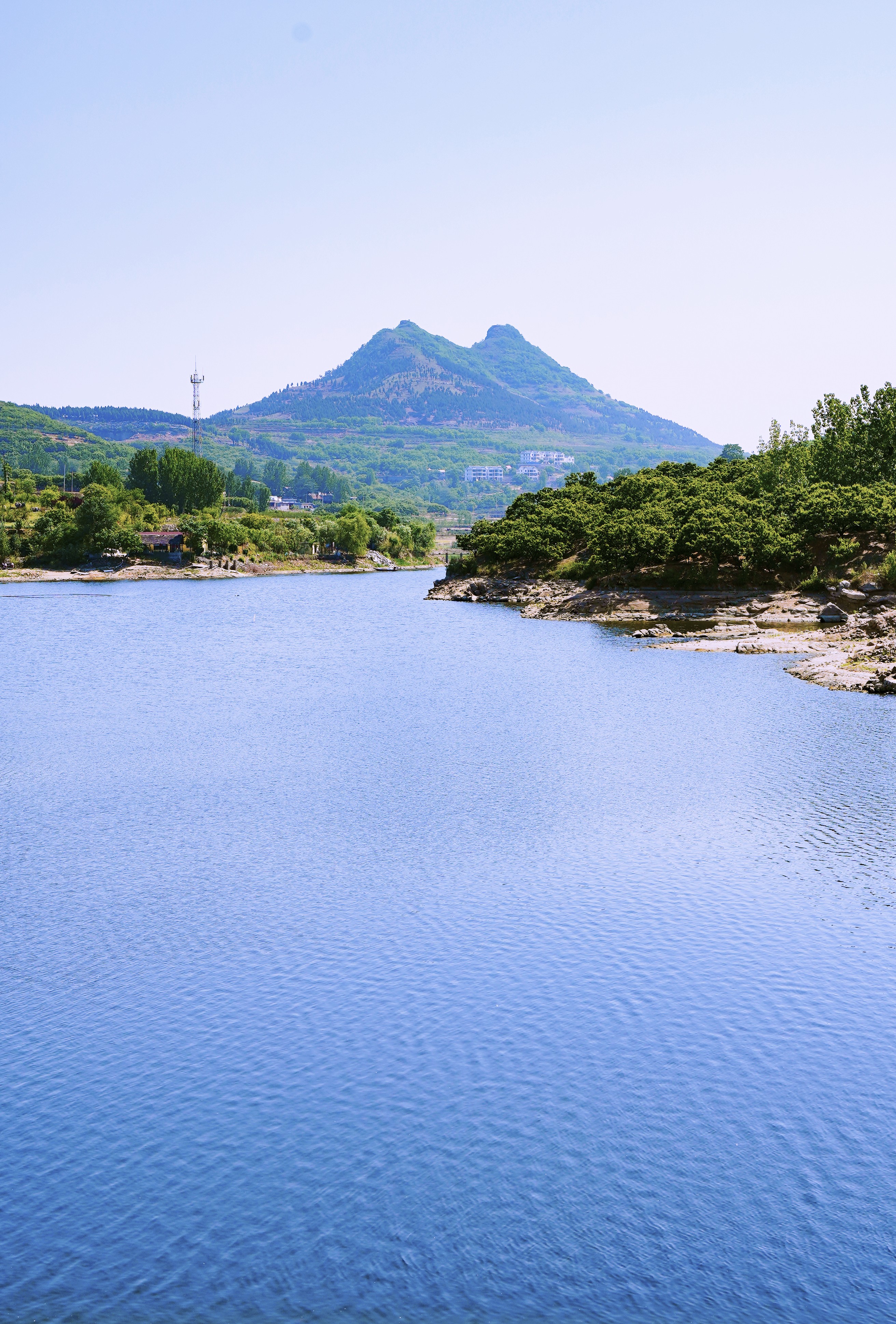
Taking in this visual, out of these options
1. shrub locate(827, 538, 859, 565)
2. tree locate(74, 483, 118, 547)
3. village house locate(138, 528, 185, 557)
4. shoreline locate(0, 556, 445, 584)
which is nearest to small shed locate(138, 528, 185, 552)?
village house locate(138, 528, 185, 557)

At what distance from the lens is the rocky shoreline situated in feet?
216

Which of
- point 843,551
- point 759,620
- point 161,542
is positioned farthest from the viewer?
point 161,542

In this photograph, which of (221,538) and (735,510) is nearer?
(735,510)

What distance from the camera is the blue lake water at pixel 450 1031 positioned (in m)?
15.0

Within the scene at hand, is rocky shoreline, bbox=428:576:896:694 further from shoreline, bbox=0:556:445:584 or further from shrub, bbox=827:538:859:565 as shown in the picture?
shoreline, bbox=0:556:445:584

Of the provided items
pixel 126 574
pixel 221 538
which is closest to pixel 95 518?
pixel 126 574

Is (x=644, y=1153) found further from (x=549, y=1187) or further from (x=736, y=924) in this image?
(x=736, y=924)

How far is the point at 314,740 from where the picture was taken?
4997 cm

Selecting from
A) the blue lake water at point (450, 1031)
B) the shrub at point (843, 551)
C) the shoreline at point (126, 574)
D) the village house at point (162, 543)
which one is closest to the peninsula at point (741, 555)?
the shrub at point (843, 551)

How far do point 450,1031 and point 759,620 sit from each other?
3091 inches

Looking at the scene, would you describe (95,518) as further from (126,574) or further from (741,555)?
(741,555)

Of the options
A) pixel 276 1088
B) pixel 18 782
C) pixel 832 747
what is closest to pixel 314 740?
pixel 18 782

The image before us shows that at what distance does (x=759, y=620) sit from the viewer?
94250 millimetres

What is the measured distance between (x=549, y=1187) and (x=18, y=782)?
31.5 metres
